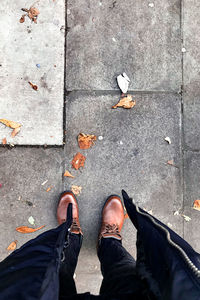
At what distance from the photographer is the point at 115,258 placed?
1960 millimetres

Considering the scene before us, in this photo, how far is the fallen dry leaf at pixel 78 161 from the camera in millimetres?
2439

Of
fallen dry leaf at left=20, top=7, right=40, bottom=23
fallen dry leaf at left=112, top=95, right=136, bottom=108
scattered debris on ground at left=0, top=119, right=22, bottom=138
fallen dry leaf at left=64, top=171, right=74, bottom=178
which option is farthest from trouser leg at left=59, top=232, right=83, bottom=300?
fallen dry leaf at left=20, top=7, right=40, bottom=23

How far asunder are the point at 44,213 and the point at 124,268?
0.99 m

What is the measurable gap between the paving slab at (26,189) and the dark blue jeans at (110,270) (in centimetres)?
41

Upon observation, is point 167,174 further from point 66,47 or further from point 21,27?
point 21,27

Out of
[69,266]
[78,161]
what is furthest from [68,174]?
[69,266]

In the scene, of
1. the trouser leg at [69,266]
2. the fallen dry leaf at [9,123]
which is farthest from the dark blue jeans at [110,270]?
the fallen dry leaf at [9,123]

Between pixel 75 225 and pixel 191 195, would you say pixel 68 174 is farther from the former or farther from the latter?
A: pixel 191 195

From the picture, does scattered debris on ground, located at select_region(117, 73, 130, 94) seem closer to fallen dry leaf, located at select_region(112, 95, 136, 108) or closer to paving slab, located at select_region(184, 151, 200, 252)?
fallen dry leaf, located at select_region(112, 95, 136, 108)

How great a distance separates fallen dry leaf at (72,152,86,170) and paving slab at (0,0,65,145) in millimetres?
210

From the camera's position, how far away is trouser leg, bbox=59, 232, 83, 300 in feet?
5.14

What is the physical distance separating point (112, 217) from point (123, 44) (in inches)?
66.5

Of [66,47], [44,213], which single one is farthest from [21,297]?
[66,47]

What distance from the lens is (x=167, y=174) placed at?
2521 mm
